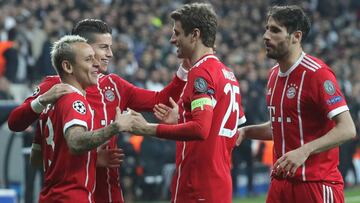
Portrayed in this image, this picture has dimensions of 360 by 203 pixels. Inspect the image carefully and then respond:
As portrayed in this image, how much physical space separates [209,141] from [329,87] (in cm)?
97

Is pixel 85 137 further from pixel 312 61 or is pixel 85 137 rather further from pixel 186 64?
pixel 312 61

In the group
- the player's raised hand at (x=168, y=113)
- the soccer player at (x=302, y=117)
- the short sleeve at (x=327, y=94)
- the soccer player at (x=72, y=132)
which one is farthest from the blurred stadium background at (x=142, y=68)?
the short sleeve at (x=327, y=94)

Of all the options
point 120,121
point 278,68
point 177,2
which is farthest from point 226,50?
point 120,121

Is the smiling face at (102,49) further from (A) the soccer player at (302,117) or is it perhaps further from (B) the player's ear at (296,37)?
(B) the player's ear at (296,37)

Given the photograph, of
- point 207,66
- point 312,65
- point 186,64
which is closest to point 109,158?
point 186,64

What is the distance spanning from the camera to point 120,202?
6.98 metres

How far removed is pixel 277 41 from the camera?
6.73 meters

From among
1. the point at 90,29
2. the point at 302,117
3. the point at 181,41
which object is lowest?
the point at 302,117

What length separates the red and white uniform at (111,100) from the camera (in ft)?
22.7

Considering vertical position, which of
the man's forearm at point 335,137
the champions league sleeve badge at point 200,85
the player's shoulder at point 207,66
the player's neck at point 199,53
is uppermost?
the player's neck at point 199,53

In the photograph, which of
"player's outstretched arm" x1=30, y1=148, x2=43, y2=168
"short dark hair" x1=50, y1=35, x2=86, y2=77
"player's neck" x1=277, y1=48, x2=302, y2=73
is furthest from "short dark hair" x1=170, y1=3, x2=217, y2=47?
"player's outstretched arm" x1=30, y1=148, x2=43, y2=168

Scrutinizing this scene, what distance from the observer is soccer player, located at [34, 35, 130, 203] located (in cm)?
585

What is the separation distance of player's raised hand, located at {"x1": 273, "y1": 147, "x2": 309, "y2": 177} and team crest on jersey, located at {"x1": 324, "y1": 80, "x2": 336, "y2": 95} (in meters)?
0.48

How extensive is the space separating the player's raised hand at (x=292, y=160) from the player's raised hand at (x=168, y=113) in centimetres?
82
